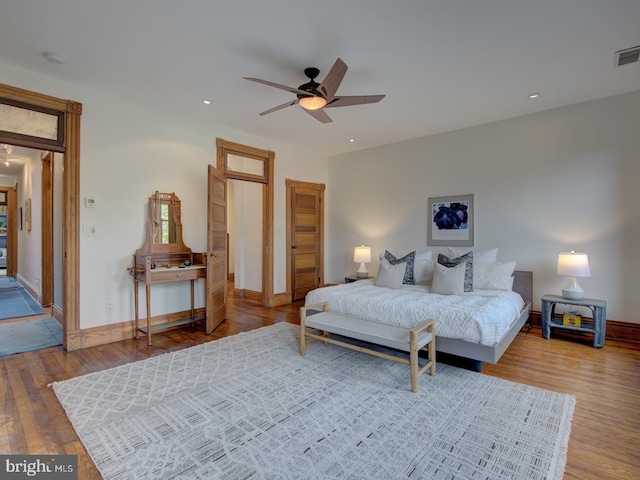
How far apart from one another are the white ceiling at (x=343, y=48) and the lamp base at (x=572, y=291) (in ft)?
7.34

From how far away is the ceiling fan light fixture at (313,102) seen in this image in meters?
2.95

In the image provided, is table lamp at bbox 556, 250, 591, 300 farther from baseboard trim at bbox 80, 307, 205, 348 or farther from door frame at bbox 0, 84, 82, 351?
door frame at bbox 0, 84, 82, 351

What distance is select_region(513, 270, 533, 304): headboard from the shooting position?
13.9ft

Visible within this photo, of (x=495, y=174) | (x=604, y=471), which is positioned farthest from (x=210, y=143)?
(x=604, y=471)

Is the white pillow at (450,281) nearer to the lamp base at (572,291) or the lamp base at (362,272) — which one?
the lamp base at (572,291)

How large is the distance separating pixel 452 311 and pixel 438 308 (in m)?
0.14

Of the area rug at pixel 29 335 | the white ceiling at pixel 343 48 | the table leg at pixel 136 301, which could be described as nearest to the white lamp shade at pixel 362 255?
the white ceiling at pixel 343 48

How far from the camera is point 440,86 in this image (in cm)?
345

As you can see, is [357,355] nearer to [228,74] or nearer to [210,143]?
[228,74]

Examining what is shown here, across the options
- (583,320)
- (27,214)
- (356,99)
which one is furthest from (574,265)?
(27,214)

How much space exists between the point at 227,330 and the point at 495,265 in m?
3.66

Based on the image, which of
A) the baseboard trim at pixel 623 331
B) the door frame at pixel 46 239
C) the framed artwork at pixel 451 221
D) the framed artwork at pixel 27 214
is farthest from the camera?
the framed artwork at pixel 27 214

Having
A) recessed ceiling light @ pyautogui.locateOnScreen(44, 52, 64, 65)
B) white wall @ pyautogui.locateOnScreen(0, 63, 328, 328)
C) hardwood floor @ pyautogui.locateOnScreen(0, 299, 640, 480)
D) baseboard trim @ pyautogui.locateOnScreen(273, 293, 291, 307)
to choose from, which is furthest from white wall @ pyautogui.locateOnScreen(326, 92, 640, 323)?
recessed ceiling light @ pyautogui.locateOnScreen(44, 52, 64, 65)

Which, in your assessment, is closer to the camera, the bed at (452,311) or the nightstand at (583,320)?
the bed at (452,311)
